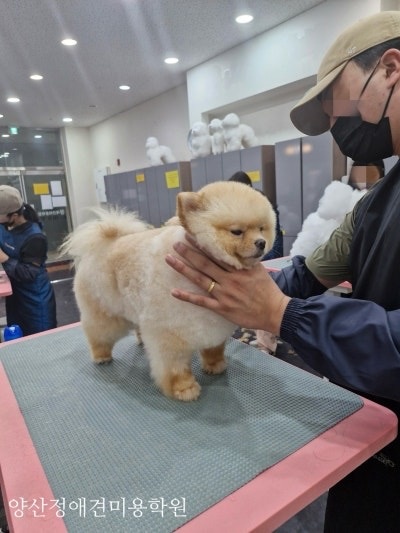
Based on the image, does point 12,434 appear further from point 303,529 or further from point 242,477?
point 303,529

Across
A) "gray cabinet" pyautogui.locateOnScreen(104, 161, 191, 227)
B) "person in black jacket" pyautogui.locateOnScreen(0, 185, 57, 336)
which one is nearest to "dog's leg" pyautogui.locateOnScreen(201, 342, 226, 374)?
"person in black jacket" pyautogui.locateOnScreen(0, 185, 57, 336)

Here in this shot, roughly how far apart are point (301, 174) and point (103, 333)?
10.5 feet

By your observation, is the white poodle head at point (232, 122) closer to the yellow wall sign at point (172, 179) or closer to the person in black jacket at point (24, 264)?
the yellow wall sign at point (172, 179)

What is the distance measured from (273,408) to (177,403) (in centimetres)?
23

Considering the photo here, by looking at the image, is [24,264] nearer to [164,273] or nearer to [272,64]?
[164,273]

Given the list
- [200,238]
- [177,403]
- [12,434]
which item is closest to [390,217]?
[200,238]

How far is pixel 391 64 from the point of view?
29.3 inches

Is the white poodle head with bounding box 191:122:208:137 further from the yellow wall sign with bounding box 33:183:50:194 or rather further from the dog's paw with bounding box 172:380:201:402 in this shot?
the yellow wall sign with bounding box 33:183:50:194

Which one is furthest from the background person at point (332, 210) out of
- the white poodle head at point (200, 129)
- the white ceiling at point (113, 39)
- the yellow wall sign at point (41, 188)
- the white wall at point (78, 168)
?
the yellow wall sign at point (41, 188)

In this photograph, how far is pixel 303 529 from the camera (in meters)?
1.45

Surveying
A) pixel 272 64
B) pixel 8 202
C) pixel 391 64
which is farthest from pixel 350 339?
pixel 272 64

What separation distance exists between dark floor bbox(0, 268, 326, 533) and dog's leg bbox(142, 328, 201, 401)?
96 centimetres

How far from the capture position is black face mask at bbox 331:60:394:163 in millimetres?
832

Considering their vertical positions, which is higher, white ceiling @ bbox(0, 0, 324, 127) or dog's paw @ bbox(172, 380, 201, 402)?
white ceiling @ bbox(0, 0, 324, 127)
